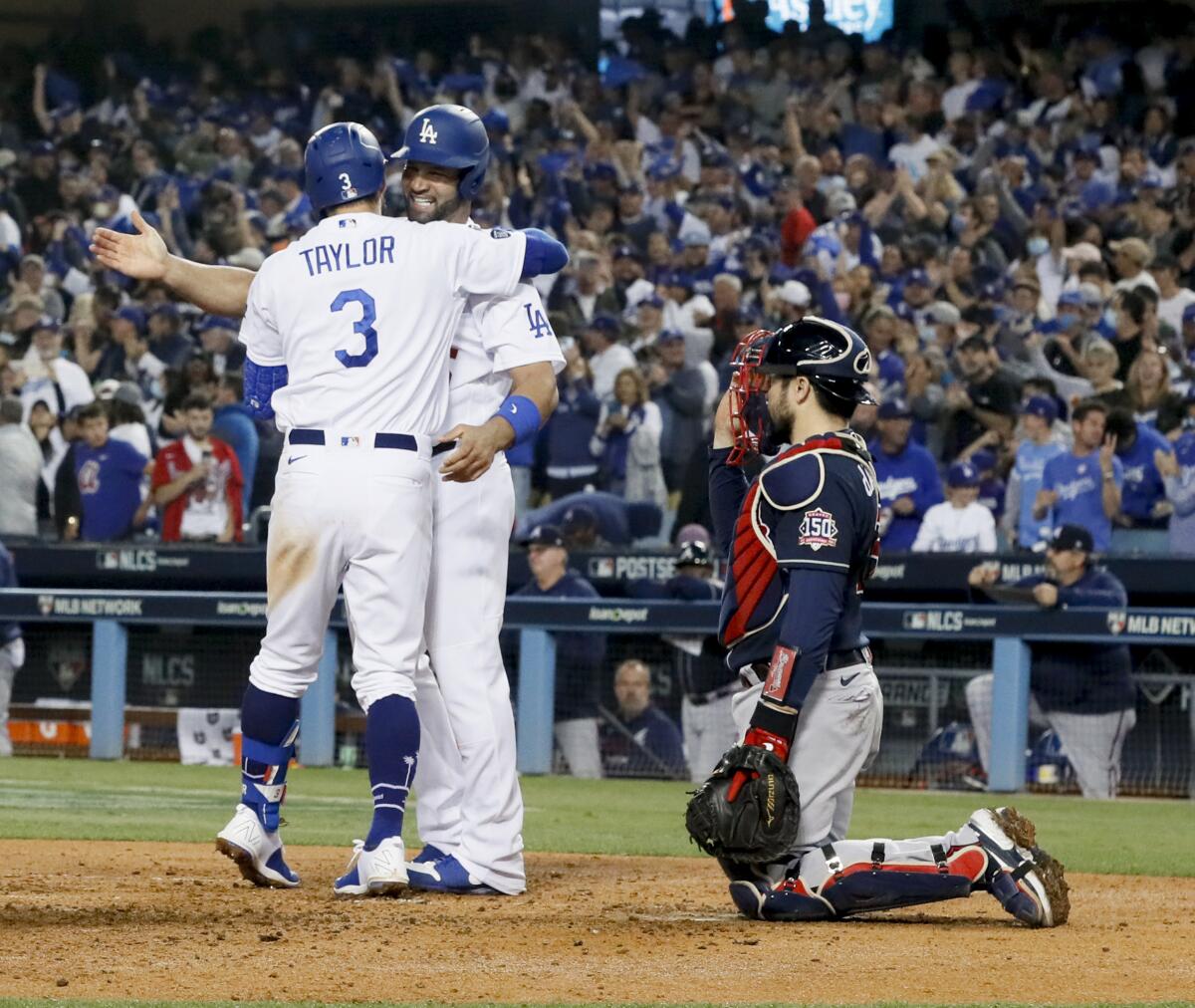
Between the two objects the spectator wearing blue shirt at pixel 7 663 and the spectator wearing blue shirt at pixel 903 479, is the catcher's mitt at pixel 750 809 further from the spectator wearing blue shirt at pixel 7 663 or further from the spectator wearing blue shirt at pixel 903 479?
the spectator wearing blue shirt at pixel 7 663

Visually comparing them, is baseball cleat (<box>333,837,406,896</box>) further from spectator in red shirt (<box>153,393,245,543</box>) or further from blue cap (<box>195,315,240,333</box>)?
blue cap (<box>195,315,240,333</box>)

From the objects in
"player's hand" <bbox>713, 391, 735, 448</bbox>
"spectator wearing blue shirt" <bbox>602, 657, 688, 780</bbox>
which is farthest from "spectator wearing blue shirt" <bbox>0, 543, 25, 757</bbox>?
"player's hand" <bbox>713, 391, 735, 448</bbox>

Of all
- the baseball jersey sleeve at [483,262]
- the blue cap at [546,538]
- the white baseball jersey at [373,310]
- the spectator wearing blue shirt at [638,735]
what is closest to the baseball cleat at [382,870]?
the white baseball jersey at [373,310]

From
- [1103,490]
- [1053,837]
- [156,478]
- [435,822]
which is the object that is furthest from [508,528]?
[156,478]

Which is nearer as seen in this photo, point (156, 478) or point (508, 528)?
point (508, 528)

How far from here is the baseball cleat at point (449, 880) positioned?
5.28m

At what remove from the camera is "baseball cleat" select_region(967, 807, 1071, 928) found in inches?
186

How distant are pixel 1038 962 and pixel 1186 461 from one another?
6550mm

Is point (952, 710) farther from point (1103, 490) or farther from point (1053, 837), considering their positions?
point (1053, 837)

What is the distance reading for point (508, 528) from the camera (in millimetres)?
5414

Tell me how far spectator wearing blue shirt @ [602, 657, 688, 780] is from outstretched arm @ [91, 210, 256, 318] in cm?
522

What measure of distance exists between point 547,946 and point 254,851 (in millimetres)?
1126

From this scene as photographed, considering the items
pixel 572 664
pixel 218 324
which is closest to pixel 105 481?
pixel 218 324

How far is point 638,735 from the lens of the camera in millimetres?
10289
